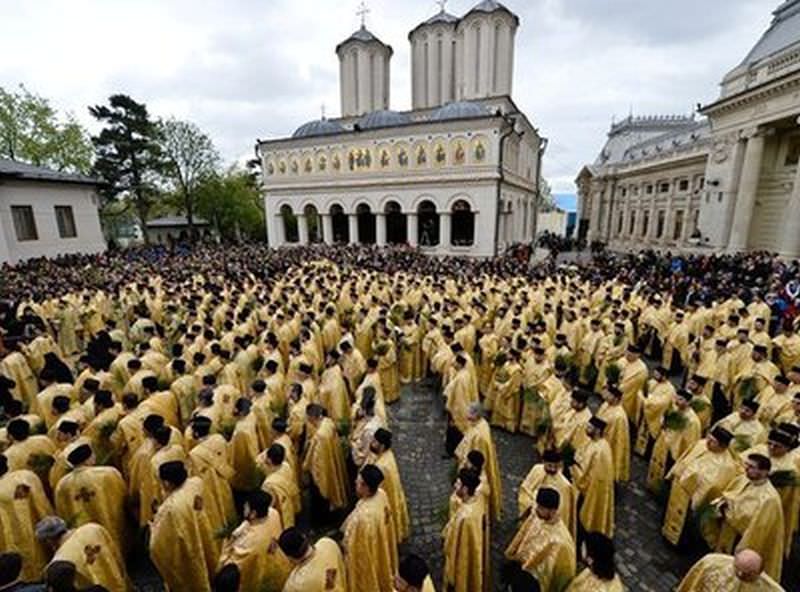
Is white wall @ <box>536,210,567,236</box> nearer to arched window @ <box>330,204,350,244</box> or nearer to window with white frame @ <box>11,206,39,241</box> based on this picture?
arched window @ <box>330,204,350,244</box>

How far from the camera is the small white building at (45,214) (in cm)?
2027

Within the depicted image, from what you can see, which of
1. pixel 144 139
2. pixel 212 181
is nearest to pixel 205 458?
pixel 144 139

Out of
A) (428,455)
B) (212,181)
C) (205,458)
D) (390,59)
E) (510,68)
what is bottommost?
(428,455)

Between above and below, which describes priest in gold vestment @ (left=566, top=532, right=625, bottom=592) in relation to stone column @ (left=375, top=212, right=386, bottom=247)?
below

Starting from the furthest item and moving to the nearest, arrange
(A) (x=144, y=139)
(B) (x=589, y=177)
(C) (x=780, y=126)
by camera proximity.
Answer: (B) (x=589, y=177) → (A) (x=144, y=139) → (C) (x=780, y=126)

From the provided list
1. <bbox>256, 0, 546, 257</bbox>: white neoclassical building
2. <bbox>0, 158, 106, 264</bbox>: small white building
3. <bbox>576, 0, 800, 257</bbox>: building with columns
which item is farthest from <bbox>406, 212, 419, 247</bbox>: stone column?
<bbox>0, 158, 106, 264</bbox>: small white building

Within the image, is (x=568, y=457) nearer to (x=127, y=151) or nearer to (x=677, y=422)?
(x=677, y=422)

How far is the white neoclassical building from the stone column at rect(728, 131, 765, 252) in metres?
12.8

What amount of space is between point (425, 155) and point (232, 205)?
23540 mm

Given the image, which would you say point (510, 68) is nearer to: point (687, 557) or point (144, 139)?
point (144, 139)

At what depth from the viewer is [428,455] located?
21.9 feet

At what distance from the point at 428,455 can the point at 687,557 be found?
3430 millimetres

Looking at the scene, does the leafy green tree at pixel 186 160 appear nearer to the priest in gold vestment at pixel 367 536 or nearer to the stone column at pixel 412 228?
the stone column at pixel 412 228

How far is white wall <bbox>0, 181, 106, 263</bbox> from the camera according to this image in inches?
796
